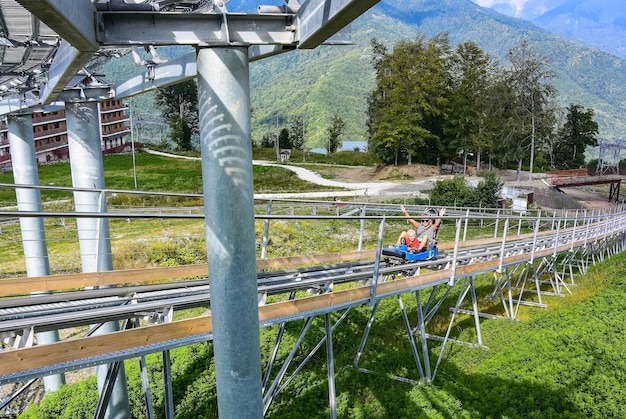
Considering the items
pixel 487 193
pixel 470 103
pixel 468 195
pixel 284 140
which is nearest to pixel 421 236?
pixel 468 195

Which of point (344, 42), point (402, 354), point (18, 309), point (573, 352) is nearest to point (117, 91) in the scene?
point (18, 309)

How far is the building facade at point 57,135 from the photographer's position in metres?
53.6

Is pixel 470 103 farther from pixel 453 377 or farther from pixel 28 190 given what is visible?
pixel 28 190

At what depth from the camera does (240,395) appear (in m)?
3.52

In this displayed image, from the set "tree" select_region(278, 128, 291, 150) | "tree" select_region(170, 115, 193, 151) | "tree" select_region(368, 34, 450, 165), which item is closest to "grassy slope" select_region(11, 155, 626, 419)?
"tree" select_region(368, 34, 450, 165)

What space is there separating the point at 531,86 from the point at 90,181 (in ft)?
150

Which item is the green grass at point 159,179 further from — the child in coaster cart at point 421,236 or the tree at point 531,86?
the child in coaster cart at point 421,236

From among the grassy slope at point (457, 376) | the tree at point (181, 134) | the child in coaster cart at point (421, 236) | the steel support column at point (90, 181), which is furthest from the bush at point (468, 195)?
the tree at point (181, 134)

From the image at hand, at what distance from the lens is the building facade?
5356 cm

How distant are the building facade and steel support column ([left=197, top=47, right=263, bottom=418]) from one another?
47017 millimetres

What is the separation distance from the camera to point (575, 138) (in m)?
64.7

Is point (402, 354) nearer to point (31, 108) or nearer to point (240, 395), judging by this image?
point (240, 395)

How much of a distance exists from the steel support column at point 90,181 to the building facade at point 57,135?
141 feet

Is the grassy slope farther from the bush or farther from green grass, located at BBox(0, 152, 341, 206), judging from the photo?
green grass, located at BBox(0, 152, 341, 206)
